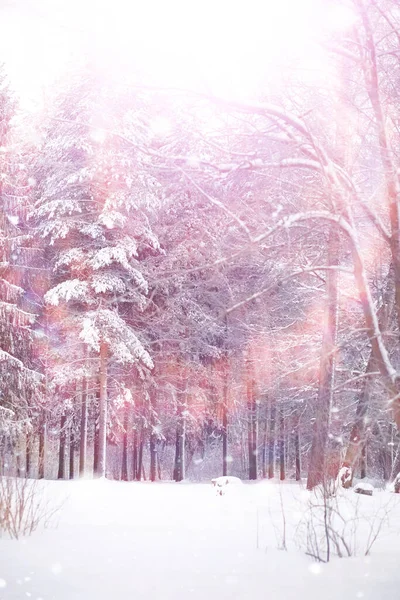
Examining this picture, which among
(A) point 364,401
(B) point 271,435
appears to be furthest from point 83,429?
(A) point 364,401

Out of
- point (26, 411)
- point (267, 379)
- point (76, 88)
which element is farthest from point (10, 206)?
point (267, 379)

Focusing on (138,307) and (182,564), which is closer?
(182,564)

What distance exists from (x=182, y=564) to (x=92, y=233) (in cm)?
1187

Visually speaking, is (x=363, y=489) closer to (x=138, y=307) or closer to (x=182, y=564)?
(x=182, y=564)

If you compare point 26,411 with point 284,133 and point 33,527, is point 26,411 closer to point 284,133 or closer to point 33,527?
point 33,527

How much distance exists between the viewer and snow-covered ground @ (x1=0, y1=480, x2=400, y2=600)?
4.16 meters

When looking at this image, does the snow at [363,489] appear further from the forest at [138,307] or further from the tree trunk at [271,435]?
the tree trunk at [271,435]

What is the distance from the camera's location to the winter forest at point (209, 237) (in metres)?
4.59

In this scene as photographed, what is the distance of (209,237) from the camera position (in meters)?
5.56

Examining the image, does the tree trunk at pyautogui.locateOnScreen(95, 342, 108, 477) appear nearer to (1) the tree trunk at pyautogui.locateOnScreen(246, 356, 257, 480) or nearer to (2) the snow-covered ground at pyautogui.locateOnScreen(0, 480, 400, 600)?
(1) the tree trunk at pyautogui.locateOnScreen(246, 356, 257, 480)

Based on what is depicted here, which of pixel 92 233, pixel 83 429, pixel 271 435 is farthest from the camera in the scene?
pixel 271 435

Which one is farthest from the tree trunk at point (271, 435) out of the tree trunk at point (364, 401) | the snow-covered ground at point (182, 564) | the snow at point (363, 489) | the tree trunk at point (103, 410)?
the snow-covered ground at point (182, 564)

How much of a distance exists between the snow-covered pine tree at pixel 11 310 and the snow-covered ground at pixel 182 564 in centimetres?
789

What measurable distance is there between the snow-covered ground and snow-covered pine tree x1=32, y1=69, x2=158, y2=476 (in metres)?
7.72
